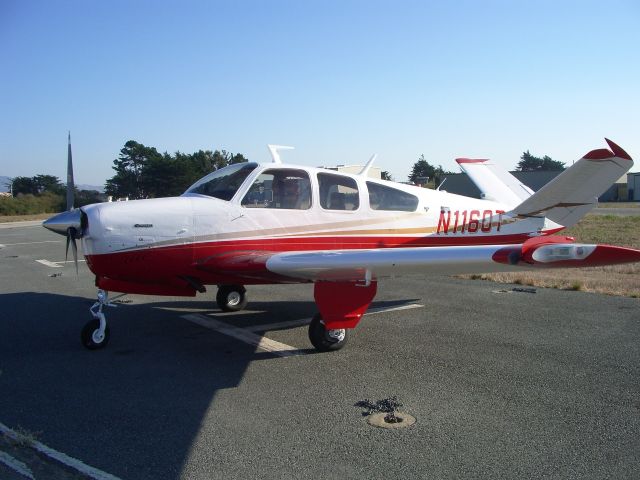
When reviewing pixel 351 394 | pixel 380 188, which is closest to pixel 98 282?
pixel 351 394

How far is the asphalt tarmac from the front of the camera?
138 inches

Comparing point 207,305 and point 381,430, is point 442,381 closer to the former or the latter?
point 381,430

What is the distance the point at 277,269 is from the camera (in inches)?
227

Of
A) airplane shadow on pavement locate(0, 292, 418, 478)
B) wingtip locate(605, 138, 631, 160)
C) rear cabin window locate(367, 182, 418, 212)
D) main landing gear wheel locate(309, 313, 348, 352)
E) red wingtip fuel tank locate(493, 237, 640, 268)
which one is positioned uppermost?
wingtip locate(605, 138, 631, 160)

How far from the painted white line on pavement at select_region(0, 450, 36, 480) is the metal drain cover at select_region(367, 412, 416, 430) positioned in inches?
94.3

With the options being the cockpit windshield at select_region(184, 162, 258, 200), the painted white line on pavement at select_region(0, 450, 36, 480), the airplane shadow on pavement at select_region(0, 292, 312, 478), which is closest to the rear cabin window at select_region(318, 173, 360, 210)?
the cockpit windshield at select_region(184, 162, 258, 200)

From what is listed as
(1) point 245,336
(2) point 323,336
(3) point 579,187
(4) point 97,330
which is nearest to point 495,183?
(3) point 579,187

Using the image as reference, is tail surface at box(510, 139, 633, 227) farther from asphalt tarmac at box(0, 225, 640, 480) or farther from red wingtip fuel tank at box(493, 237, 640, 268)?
red wingtip fuel tank at box(493, 237, 640, 268)

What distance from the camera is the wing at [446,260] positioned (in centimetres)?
396

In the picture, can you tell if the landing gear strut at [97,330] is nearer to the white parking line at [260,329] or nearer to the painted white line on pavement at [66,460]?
the white parking line at [260,329]

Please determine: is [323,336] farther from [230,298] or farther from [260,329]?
[230,298]

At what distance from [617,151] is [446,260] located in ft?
9.84

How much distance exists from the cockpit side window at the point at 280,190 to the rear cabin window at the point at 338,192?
223mm

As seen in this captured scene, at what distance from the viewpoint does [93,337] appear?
20.5 ft
